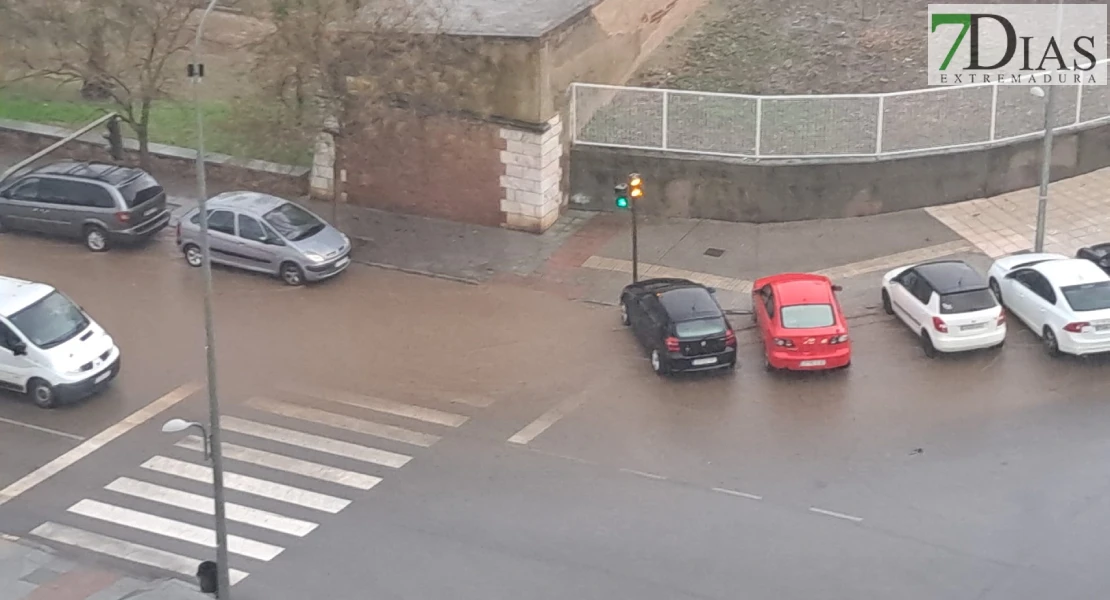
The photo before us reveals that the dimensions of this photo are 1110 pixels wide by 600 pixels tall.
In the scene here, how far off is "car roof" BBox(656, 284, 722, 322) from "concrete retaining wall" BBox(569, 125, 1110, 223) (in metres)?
5.52

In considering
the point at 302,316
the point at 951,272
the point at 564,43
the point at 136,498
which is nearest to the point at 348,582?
the point at 136,498

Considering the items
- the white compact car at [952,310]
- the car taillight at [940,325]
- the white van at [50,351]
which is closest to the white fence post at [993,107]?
the white compact car at [952,310]

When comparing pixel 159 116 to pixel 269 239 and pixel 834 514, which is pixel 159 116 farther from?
pixel 834 514

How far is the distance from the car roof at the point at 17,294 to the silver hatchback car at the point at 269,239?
12.4 ft

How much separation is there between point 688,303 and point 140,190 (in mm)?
11943

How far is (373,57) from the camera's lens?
96.2ft

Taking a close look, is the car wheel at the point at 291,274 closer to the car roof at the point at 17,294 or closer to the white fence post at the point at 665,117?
the car roof at the point at 17,294

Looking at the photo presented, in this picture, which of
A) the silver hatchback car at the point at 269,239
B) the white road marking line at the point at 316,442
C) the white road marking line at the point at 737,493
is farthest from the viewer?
the silver hatchback car at the point at 269,239

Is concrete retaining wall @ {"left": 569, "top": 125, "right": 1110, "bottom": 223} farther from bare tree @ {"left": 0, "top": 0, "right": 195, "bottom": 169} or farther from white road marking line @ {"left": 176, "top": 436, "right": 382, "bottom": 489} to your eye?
white road marking line @ {"left": 176, "top": 436, "right": 382, "bottom": 489}

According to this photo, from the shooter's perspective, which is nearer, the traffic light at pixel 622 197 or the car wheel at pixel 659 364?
the car wheel at pixel 659 364

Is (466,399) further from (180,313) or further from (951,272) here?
(951,272)

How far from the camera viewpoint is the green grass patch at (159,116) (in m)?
32.9

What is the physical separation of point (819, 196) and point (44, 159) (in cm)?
1745

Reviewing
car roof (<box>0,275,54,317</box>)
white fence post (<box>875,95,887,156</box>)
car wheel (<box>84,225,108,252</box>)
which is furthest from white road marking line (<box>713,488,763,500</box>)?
car wheel (<box>84,225,108,252</box>)
